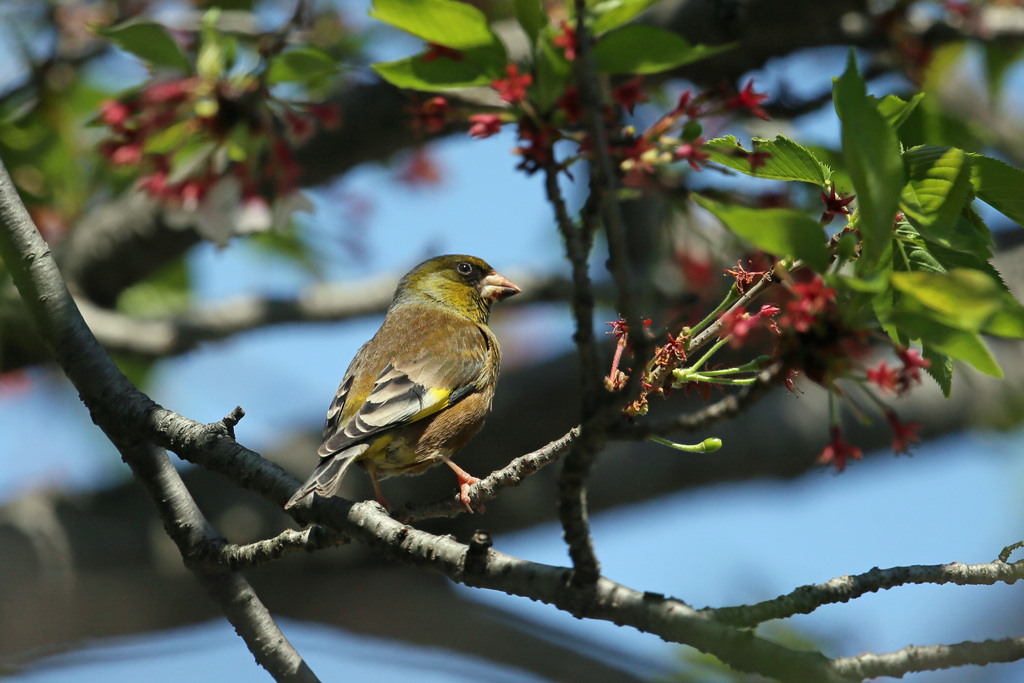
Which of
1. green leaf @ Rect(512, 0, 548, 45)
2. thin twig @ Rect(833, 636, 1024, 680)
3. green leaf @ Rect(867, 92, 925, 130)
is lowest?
thin twig @ Rect(833, 636, 1024, 680)

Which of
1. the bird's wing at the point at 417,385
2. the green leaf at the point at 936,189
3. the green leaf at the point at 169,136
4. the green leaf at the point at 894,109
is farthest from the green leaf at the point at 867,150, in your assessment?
the green leaf at the point at 169,136

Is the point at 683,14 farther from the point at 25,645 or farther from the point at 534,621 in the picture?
the point at 25,645

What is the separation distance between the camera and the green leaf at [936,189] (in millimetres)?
2150

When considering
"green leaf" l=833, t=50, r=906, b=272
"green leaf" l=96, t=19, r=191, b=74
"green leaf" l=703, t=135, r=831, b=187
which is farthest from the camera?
"green leaf" l=96, t=19, r=191, b=74

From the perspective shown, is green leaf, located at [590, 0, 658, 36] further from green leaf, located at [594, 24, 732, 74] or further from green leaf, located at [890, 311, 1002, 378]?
green leaf, located at [890, 311, 1002, 378]

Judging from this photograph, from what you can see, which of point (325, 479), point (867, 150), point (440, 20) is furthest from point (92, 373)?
point (867, 150)

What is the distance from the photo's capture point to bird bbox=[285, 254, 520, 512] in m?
4.20

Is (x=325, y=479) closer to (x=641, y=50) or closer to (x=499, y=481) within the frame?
(x=499, y=481)

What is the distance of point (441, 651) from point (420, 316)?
10.1ft

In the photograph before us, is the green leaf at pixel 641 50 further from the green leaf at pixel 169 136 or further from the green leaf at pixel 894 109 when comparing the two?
the green leaf at pixel 169 136

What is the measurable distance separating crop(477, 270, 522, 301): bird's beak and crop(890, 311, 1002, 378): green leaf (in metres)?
4.32

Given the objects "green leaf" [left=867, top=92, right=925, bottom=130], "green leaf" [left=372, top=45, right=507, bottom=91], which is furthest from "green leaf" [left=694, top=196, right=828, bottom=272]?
"green leaf" [left=372, top=45, right=507, bottom=91]

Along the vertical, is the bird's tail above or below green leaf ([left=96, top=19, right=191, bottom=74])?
below

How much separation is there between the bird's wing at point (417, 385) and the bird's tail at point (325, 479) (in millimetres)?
122
